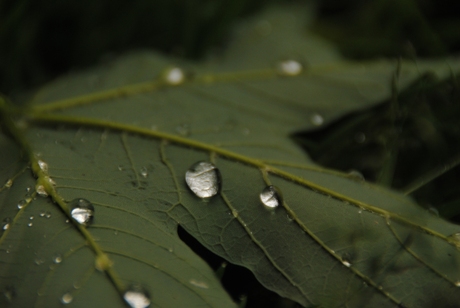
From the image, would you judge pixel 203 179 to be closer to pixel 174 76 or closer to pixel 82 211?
pixel 82 211

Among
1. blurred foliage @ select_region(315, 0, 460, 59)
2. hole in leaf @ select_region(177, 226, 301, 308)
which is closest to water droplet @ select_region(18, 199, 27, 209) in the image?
hole in leaf @ select_region(177, 226, 301, 308)

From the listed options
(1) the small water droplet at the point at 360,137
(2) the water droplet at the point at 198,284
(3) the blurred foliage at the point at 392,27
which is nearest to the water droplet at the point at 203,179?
(2) the water droplet at the point at 198,284

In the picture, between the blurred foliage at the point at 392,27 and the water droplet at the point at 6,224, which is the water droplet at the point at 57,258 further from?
the blurred foliage at the point at 392,27

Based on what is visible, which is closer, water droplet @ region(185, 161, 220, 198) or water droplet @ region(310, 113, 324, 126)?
water droplet @ region(185, 161, 220, 198)

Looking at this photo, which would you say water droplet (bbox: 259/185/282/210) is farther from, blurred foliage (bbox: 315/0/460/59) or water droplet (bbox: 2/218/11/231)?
blurred foliage (bbox: 315/0/460/59)

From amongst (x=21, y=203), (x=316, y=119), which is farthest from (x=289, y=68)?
(x=21, y=203)

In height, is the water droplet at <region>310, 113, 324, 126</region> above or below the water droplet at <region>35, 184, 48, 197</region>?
below
